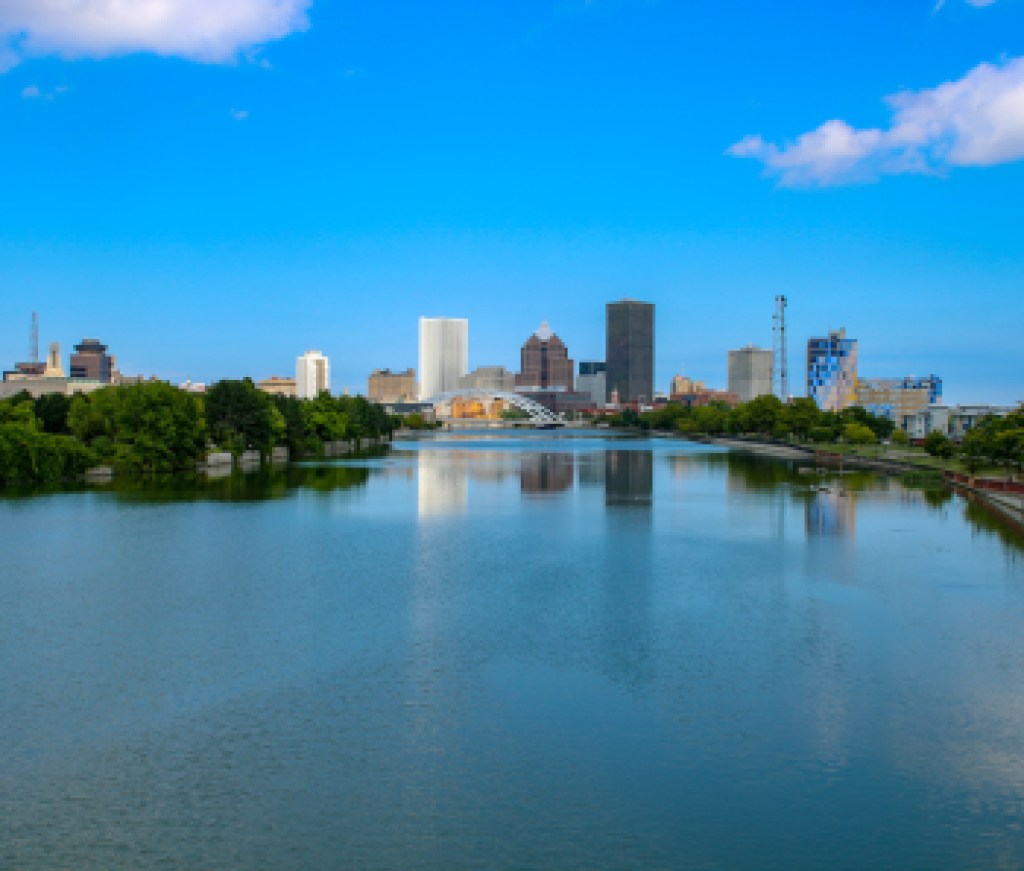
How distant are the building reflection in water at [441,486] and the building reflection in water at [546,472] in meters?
2.89

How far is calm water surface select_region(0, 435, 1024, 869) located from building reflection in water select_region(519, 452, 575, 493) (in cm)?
1813

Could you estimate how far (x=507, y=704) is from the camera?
1268cm

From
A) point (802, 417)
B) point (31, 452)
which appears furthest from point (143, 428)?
point (802, 417)

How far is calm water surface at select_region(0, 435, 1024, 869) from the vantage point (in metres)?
9.26

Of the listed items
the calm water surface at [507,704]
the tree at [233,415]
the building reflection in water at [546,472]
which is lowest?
the calm water surface at [507,704]

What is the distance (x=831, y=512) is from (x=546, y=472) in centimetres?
2238

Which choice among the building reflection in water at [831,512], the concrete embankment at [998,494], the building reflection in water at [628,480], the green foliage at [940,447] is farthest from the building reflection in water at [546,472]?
the green foliage at [940,447]

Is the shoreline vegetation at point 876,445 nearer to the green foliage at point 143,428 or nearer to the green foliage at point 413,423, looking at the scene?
the green foliage at point 143,428

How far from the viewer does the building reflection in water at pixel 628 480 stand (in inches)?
1542

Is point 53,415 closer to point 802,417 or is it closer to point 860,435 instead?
point 860,435

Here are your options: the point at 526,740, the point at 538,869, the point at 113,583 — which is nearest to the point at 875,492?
the point at 113,583

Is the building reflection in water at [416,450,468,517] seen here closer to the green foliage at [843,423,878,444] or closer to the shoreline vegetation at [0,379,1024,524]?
the shoreline vegetation at [0,379,1024,524]

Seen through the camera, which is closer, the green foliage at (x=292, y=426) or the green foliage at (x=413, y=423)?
the green foliage at (x=292, y=426)

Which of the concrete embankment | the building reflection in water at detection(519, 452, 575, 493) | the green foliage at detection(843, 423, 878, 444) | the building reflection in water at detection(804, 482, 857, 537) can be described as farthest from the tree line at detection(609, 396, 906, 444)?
the building reflection in water at detection(804, 482, 857, 537)
